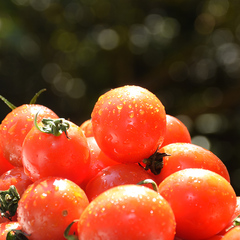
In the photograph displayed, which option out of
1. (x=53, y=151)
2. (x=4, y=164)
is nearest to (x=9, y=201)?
(x=53, y=151)

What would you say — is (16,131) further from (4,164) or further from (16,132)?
(4,164)

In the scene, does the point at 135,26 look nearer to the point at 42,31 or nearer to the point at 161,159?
the point at 42,31

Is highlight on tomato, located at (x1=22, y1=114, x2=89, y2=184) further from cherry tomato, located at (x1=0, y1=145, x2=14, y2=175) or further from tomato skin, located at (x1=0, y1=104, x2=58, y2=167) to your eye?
cherry tomato, located at (x1=0, y1=145, x2=14, y2=175)

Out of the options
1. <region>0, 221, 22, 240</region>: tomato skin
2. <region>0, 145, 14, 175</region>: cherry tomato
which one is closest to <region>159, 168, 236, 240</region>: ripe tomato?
<region>0, 221, 22, 240</region>: tomato skin

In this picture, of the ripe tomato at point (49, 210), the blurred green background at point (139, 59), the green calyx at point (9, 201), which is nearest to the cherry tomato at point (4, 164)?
the green calyx at point (9, 201)

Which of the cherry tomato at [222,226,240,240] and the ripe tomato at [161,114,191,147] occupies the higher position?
the ripe tomato at [161,114,191,147]

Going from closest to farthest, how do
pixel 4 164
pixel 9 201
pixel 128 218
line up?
pixel 128 218 < pixel 9 201 < pixel 4 164

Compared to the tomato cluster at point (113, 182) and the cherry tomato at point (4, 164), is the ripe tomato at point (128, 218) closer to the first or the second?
the tomato cluster at point (113, 182)
